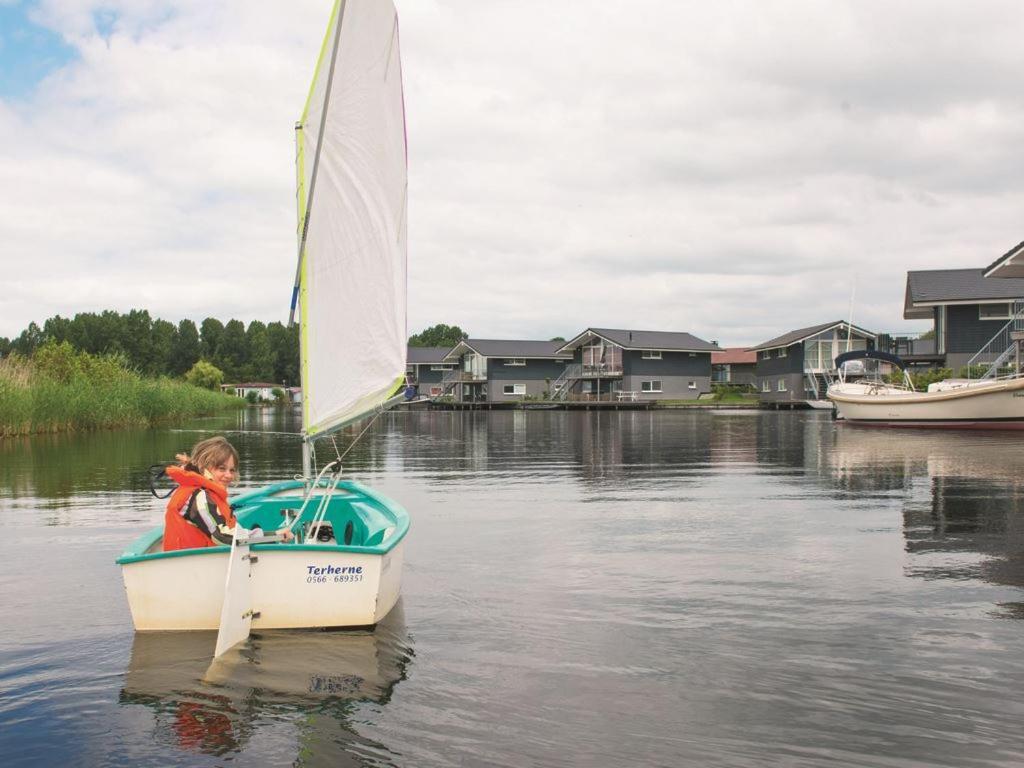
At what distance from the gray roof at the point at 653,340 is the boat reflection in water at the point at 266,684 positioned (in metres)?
69.2

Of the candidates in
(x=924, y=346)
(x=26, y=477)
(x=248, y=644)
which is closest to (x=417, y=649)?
(x=248, y=644)

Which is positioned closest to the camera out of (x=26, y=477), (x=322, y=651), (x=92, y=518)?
(x=322, y=651)

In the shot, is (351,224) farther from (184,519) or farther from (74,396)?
(74,396)

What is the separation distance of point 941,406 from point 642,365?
4401 centimetres

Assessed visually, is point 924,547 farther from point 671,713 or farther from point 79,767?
point 79,767

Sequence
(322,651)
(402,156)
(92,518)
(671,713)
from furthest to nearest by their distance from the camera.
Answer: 1. (92,518)
2. (402,156)
3. (322,651)
4. (671,713)

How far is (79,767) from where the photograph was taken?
4672mm

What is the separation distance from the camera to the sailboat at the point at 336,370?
21.2ft

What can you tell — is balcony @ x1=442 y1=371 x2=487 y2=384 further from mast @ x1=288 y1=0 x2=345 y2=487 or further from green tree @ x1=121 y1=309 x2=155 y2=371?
mast @ x1=288 y1=0 x2=345 y2=487

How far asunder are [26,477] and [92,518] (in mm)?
6839

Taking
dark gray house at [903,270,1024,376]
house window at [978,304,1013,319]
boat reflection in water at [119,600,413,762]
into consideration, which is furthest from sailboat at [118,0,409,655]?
house window at [978,304,1013,319]

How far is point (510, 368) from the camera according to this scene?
280 feet

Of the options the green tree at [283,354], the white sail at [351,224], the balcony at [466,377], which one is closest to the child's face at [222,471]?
the white sail at [351,224]

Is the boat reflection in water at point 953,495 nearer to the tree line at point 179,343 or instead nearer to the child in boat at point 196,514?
the child in boat at point 196,514
